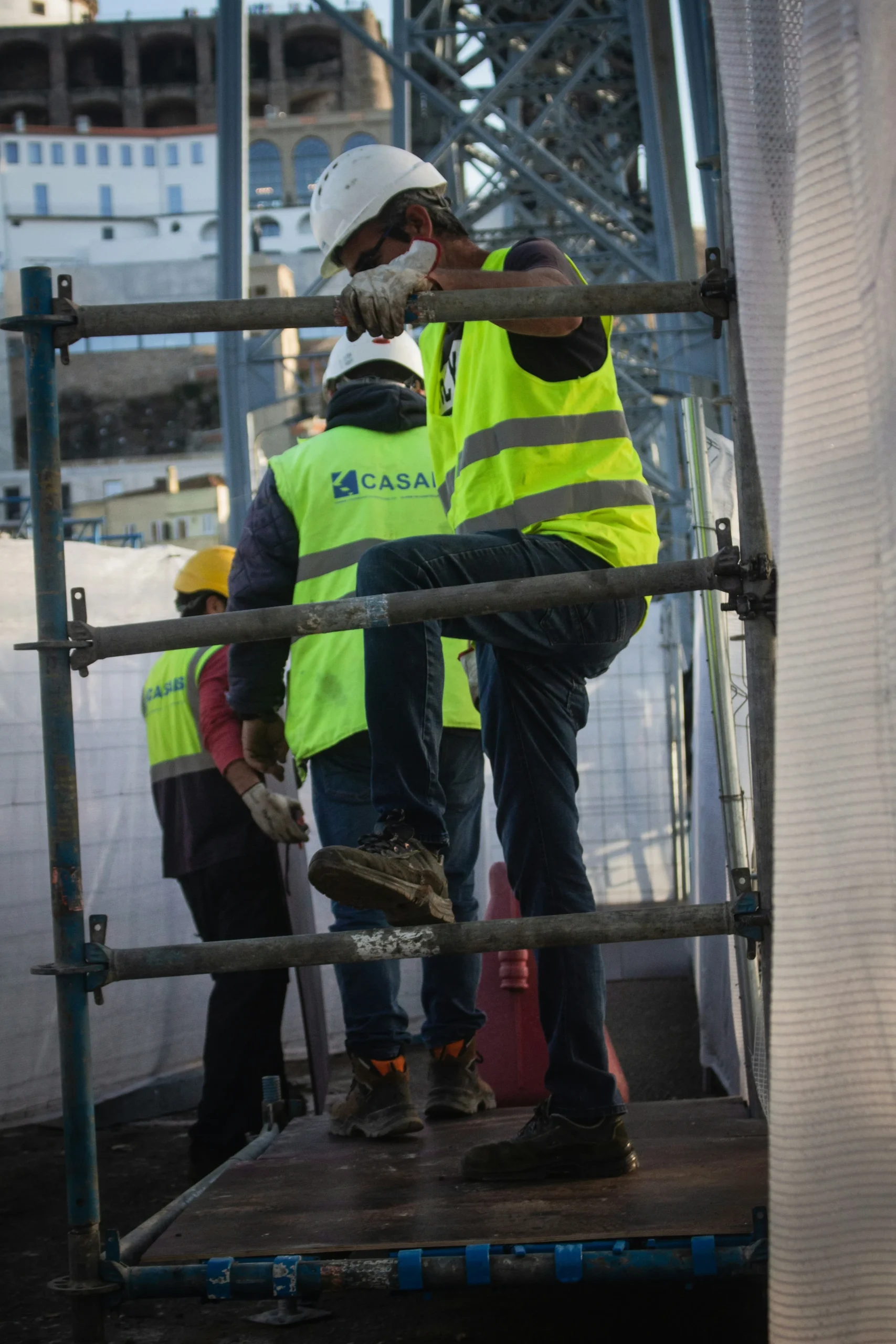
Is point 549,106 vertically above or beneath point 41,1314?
above

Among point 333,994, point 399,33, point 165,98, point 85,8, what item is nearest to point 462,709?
point 333,994

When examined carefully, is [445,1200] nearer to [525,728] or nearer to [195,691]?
[525,728]

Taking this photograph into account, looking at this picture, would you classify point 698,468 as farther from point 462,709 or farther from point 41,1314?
point 41,1314

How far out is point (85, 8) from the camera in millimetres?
82938

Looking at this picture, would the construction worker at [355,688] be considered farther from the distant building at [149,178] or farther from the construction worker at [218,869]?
the distant building at [149,178]

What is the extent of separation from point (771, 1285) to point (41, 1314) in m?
2.33

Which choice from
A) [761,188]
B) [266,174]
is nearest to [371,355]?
[761,188]

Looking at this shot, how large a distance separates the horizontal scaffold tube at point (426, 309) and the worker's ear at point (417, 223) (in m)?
0.92

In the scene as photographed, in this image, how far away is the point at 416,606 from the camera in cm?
246

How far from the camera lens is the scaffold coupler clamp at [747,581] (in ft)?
8.02

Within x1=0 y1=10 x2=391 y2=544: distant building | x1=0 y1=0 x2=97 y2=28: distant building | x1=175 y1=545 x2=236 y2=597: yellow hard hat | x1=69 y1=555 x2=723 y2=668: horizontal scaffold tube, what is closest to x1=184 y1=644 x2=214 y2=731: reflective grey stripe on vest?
x1=175 y1=545 x2=236 y2=597: yellow hard hat

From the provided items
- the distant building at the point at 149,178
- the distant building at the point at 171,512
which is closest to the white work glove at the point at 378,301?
the distant building at the point at 171,512

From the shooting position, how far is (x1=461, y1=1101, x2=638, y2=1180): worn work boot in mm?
2865

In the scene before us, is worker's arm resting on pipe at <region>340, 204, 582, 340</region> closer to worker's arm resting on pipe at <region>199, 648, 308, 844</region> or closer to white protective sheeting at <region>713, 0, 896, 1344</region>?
white protective sheeting at <region>713, 0, 896, 1344</region>
